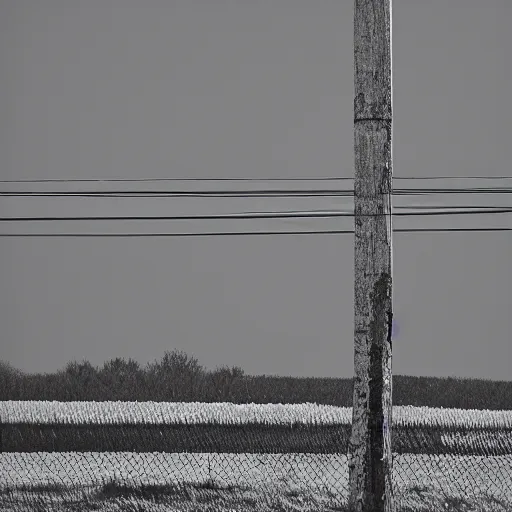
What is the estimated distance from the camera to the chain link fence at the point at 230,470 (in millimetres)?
7660

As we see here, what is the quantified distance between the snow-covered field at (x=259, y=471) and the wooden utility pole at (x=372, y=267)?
192cm

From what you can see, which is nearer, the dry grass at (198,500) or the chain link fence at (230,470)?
the dry grass at (198,500)

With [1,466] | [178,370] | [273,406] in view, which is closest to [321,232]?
[273,406]

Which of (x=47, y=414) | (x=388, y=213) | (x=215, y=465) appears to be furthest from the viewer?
(x=47, y=414)

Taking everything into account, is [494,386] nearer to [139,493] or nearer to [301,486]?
[301,486]

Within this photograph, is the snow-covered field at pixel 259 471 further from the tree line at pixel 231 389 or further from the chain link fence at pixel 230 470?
the tree line at pixel 231 389

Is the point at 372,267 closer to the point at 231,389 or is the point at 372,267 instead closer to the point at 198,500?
the point at 198,500

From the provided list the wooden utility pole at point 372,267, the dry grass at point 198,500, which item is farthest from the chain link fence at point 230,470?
the wooden utility pole at point 372,267

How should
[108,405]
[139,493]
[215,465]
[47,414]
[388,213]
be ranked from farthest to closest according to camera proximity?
[108,405] < [47,414] < [215,465] < [139,493] < [388,213]

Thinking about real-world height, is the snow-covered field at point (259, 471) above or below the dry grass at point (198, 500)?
above

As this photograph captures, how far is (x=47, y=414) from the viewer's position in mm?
12391

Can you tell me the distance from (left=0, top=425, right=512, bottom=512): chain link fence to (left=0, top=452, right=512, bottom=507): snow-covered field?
0.06 feet

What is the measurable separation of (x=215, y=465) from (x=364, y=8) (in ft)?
18.5

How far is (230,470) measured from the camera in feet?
29.3
